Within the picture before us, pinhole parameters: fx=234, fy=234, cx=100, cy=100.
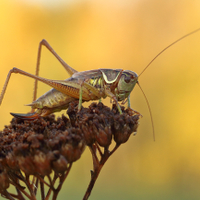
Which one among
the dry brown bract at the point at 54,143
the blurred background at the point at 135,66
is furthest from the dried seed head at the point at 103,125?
the blurred background at the point at 135,66

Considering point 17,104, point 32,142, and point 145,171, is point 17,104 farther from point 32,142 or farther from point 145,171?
point 32,142

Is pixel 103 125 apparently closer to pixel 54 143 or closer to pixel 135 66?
pixel 54 143

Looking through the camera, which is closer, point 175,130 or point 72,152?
point 72,152

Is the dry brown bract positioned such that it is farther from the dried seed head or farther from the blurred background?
the blurred background

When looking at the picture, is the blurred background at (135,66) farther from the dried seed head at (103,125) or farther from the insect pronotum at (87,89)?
the dried seed head at (103,125)

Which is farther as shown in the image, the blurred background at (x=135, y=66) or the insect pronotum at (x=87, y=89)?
the blurred background at (x=135, y=66)

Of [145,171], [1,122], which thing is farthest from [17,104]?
[145,171]

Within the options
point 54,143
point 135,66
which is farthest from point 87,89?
point 135,66
